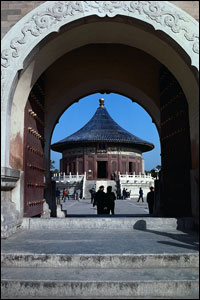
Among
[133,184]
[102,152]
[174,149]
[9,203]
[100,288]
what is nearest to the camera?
[100,288]

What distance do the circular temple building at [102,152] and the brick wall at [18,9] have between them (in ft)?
102

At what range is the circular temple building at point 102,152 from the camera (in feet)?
120

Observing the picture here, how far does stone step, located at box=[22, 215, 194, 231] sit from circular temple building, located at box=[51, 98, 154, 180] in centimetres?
3035

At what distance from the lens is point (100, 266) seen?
3.05 meters

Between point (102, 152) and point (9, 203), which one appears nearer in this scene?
point (9, 203)

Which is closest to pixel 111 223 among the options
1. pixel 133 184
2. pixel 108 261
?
pixel 108 261

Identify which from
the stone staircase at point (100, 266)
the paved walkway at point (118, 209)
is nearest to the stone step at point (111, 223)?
the stone staircase at point (100, 266)

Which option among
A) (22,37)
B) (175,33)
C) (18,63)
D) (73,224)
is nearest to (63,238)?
(73,224)

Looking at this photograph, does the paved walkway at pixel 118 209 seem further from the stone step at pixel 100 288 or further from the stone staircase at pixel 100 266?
the stone step at pixel 100 288

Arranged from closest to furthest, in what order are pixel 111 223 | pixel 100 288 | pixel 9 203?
pixel 100 288 → pixel 9 203 → pixel 111 223

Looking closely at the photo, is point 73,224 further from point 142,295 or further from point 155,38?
point 155,38

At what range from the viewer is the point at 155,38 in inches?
189

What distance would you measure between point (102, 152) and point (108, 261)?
33.7m

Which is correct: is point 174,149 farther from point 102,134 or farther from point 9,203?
point 102,134
